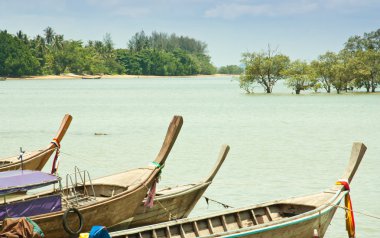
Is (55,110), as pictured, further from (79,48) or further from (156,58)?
(156,58)

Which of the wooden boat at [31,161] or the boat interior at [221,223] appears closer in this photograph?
the boat interior at [221,223]

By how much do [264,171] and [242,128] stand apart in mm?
20662

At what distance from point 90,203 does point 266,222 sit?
374cm

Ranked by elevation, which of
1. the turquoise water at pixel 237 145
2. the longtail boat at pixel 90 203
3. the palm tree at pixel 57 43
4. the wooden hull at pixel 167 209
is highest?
the palm tree at pixel 57 43

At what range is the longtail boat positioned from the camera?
12555mm

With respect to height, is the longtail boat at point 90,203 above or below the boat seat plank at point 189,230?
above

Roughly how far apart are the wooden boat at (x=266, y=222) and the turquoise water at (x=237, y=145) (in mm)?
3083

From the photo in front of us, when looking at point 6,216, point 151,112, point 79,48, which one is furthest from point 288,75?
point 79,48

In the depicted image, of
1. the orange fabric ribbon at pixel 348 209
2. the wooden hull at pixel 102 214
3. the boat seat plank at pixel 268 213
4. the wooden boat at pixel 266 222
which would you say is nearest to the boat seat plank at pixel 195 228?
the wooden boat at pixel 266 222

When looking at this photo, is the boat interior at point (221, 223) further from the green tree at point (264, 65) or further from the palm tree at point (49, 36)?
the palm tree at point (49, 36)

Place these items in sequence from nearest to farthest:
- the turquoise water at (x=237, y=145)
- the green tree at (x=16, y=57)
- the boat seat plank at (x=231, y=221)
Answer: the boat seat plank at (x=231, y=221), the turquoise water at (x=237, y=145), the green tree at (x=16, y=57)

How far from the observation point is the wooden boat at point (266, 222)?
39.7 feet

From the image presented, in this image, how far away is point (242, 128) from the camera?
47.7 meters

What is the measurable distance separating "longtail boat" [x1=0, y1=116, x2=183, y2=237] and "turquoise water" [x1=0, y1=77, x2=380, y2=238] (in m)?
4.27
